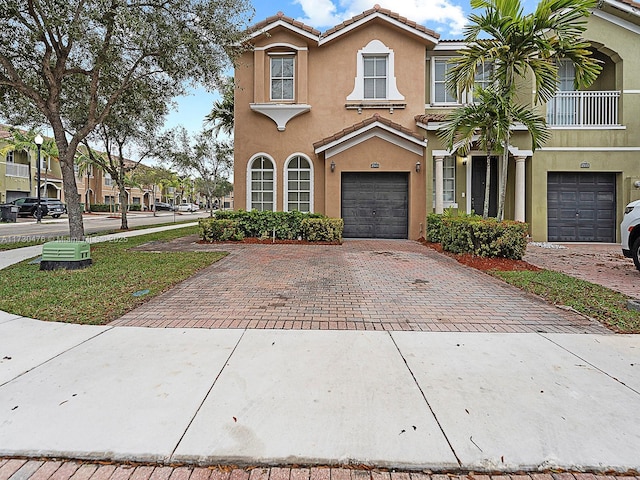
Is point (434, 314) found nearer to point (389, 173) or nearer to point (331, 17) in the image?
point (389, 173)

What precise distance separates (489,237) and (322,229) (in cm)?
552

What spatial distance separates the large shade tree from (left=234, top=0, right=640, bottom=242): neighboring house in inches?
151

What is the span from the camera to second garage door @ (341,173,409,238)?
1484 cm

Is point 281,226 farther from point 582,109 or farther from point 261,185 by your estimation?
point 582,109

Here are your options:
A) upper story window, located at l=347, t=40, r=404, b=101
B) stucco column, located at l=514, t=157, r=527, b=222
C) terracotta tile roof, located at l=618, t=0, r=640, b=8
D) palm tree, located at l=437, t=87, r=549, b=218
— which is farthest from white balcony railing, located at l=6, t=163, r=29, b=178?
terracotta tile roof, located at l=618, t=0, r=640, b=8

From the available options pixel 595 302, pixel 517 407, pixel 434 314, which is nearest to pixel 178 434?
pixel 517 407

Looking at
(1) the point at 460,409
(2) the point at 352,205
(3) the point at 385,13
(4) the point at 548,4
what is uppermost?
(3) the point at 385,13

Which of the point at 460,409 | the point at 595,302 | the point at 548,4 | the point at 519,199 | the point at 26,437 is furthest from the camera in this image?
the point at 519,199

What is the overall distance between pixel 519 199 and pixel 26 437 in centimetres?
1489

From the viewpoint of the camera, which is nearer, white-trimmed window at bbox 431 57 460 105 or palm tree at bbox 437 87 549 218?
palm tree at bbox 437 87 549 218

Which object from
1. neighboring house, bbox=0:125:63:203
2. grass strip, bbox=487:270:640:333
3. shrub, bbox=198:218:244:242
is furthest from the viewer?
neighboring house, bbox=0:125:63:203

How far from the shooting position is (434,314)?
17.8 ft

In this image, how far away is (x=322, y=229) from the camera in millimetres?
13180

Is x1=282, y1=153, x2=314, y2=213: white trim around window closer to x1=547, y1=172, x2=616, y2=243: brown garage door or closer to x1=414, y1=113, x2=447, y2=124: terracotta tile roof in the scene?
x1=414, y1=113, x2=447, y2=124: terracotta tile roof
